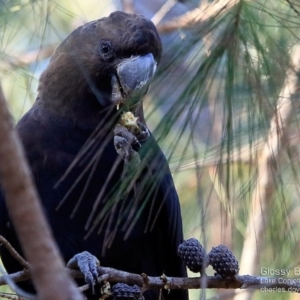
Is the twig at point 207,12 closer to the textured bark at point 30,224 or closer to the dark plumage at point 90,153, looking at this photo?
the textured bark at point 30,224

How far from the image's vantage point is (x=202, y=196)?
1227mm

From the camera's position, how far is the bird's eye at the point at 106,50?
2133mm

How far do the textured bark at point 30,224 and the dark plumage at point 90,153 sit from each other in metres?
1.30

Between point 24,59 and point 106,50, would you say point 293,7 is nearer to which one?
point 24,59

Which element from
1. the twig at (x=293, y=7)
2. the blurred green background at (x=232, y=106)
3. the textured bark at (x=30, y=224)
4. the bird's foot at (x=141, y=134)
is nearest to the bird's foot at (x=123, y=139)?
the bird's foot at (x=141, y=134)

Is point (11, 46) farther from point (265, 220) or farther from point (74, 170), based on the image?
point (265, 220)

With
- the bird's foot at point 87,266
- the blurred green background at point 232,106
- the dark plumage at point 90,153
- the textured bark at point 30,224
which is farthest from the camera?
the dark plumage at point 90,153

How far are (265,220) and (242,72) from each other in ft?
1.07

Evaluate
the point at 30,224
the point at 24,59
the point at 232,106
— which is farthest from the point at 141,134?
the point at 30,224

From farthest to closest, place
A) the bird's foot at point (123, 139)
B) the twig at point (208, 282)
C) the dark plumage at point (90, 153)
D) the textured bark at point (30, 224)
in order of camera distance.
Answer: the dark plumage at point (90, 153) < the bird's foot at point (123, 139) < the twig at point (208, 282) < the textured bark at point (30, 224)

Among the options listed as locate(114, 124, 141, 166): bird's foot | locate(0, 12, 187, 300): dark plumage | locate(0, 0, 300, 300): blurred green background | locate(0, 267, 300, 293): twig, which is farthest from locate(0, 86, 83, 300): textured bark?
locate(0, 12, 187, 300): dark plumage

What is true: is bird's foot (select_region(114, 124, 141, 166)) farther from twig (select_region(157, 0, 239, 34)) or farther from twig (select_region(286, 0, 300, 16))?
twig (select_region(286, 0, 300, 16))

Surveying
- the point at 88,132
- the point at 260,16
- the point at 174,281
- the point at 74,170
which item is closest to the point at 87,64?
the point at 88,132

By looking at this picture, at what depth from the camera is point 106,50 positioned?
215cm
